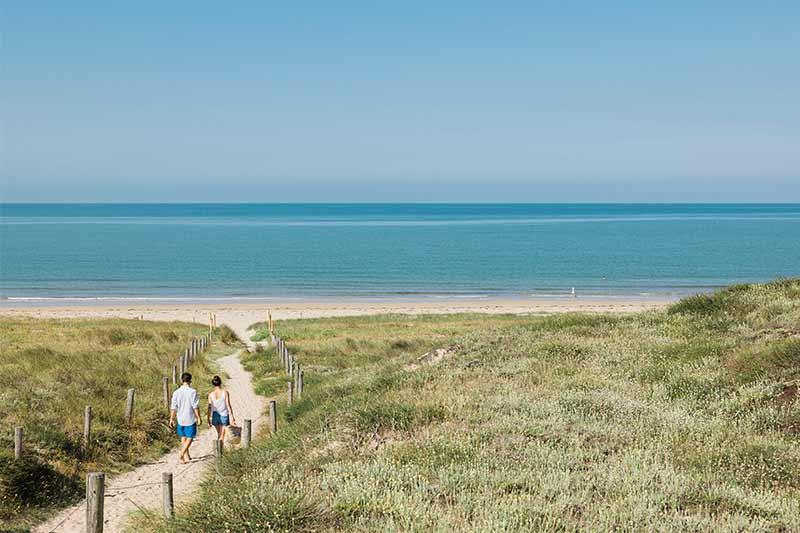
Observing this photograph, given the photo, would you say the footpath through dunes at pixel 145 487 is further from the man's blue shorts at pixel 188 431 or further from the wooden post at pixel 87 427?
the wooden post at pixel 87 427

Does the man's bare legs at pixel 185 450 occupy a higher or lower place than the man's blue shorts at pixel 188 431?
lower

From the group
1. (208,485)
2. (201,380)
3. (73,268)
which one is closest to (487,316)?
(201,380)

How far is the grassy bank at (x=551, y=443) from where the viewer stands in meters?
7.73

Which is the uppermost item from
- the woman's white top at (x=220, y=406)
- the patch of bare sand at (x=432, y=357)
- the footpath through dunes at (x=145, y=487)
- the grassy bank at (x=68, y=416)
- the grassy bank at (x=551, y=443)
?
the grassy bank at (x=551, y=443)

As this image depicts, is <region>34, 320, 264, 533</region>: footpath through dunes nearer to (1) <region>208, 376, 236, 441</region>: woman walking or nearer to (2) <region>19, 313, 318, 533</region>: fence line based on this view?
(2) <region>19, 313, 318, 533</region>: fence line

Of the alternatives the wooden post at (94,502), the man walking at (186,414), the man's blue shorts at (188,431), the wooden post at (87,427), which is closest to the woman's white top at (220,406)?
the man walking at (186,414)

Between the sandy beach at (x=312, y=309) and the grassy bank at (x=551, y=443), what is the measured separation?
36.8 meters

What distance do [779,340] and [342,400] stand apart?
949 cm

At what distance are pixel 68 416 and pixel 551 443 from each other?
1173cm

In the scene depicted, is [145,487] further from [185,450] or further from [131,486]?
[185,450]

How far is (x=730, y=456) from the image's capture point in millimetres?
9930

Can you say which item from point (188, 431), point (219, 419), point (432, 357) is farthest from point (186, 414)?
point (432, 357)

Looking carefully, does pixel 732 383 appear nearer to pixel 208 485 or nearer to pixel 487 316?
pixel 208 485

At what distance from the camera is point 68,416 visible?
17.2 m
